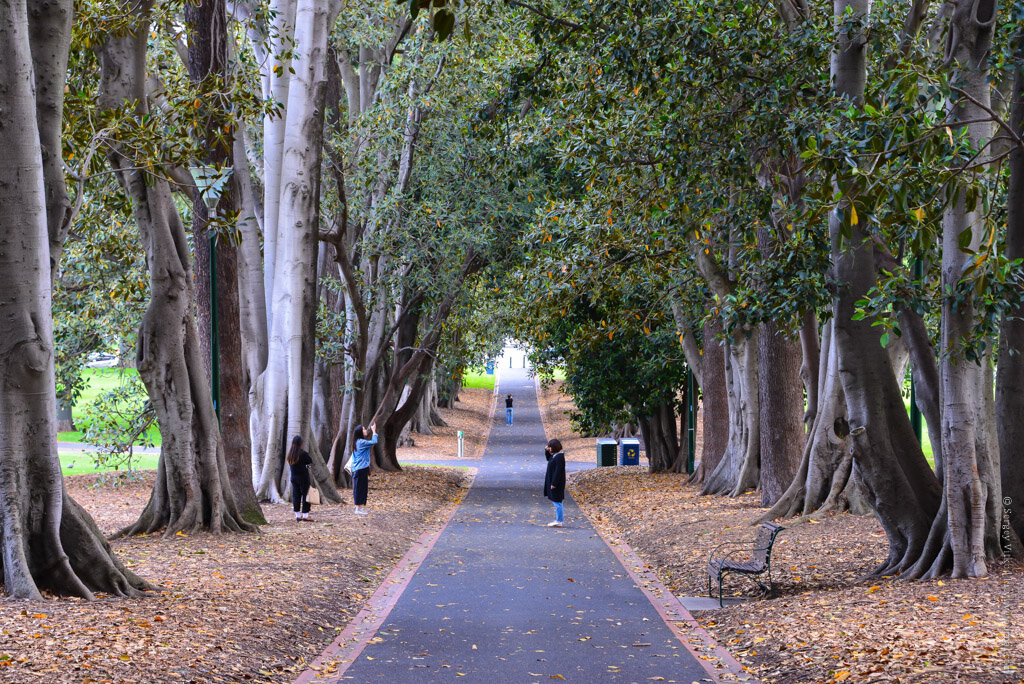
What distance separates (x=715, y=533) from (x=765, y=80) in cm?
713

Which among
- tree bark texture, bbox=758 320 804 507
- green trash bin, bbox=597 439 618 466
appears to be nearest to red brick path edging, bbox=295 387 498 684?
tree bark texture, bbox=758 320 804 507

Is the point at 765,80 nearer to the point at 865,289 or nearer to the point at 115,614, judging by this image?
the point at 865,289

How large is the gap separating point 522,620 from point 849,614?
3.07 meters

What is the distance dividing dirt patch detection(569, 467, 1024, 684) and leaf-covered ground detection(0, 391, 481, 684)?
3.84m

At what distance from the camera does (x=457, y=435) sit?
54406 mm

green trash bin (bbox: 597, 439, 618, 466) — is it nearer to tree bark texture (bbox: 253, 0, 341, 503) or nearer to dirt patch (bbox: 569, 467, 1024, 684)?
tree bark texture (bbox: 253, 0, 341, 503)

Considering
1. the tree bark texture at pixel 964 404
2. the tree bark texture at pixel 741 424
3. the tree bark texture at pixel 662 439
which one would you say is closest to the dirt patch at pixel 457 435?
the tree bark texture at pixel 662 439

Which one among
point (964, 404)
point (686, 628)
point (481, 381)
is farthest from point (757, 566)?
point (481, 381)

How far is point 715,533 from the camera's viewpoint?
55.3 feet

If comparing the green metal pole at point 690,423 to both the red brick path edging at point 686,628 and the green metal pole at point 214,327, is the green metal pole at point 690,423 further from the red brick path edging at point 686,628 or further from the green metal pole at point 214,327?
the green metal pole at point 214,327

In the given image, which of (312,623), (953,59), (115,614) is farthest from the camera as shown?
(953,59)

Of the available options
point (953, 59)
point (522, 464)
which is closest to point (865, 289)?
point (953, 59)

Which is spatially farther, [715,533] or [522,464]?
[522,464]

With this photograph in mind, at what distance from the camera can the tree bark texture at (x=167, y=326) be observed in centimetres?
1452
